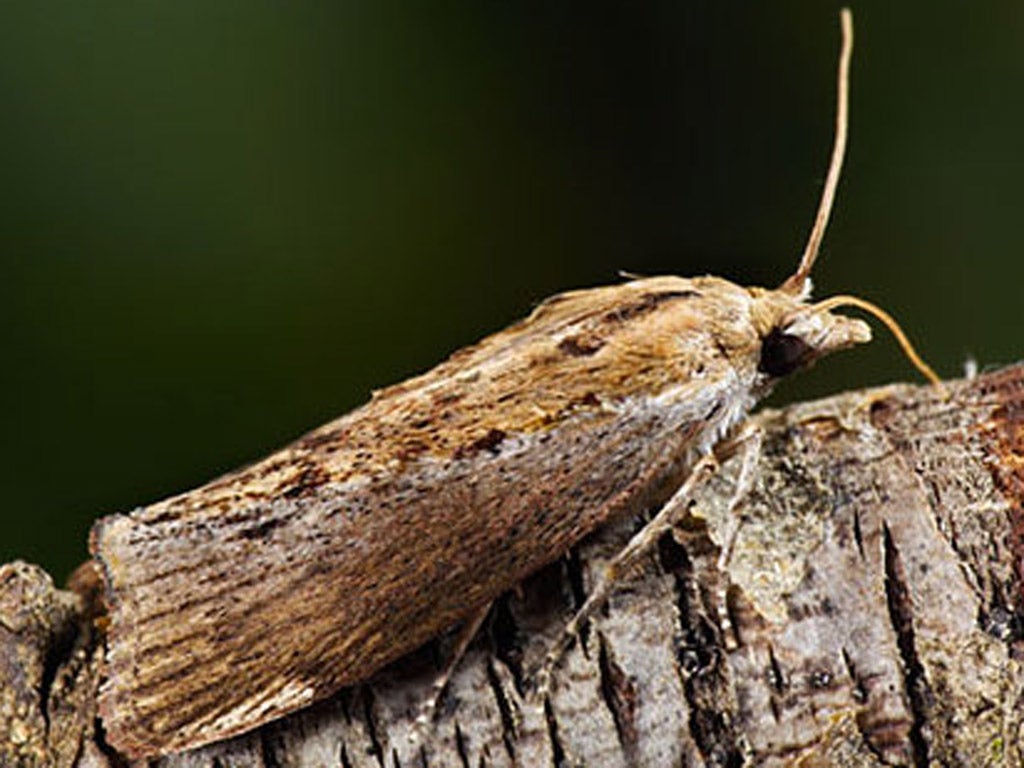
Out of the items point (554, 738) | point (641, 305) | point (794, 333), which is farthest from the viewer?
point (794, 333)

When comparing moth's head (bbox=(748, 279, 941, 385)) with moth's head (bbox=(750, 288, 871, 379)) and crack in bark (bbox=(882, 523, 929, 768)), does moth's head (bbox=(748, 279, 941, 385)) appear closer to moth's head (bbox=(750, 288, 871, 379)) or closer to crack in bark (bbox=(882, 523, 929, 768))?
moth's head (bbox=(750, 288, 871, 379))

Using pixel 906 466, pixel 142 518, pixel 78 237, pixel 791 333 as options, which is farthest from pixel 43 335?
pixel 906 466

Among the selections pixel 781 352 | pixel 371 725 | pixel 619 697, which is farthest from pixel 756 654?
pixel 781 352

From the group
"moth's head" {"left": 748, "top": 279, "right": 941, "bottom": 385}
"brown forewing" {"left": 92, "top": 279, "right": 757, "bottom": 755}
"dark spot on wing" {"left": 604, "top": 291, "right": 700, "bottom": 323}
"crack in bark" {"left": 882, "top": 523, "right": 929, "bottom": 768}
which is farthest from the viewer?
"moth's head" {"left": 748, "top": 279, "right": 941, "bottom": 385}

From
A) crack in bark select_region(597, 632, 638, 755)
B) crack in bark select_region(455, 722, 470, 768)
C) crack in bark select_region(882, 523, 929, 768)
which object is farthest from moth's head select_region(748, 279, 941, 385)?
crack in bark select_region(455, 722, 470, 768)

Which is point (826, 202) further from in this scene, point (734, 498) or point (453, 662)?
point (453, 662)

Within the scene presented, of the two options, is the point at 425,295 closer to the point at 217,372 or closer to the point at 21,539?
the point at 217,372

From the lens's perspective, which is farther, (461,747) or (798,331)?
(798,331)
